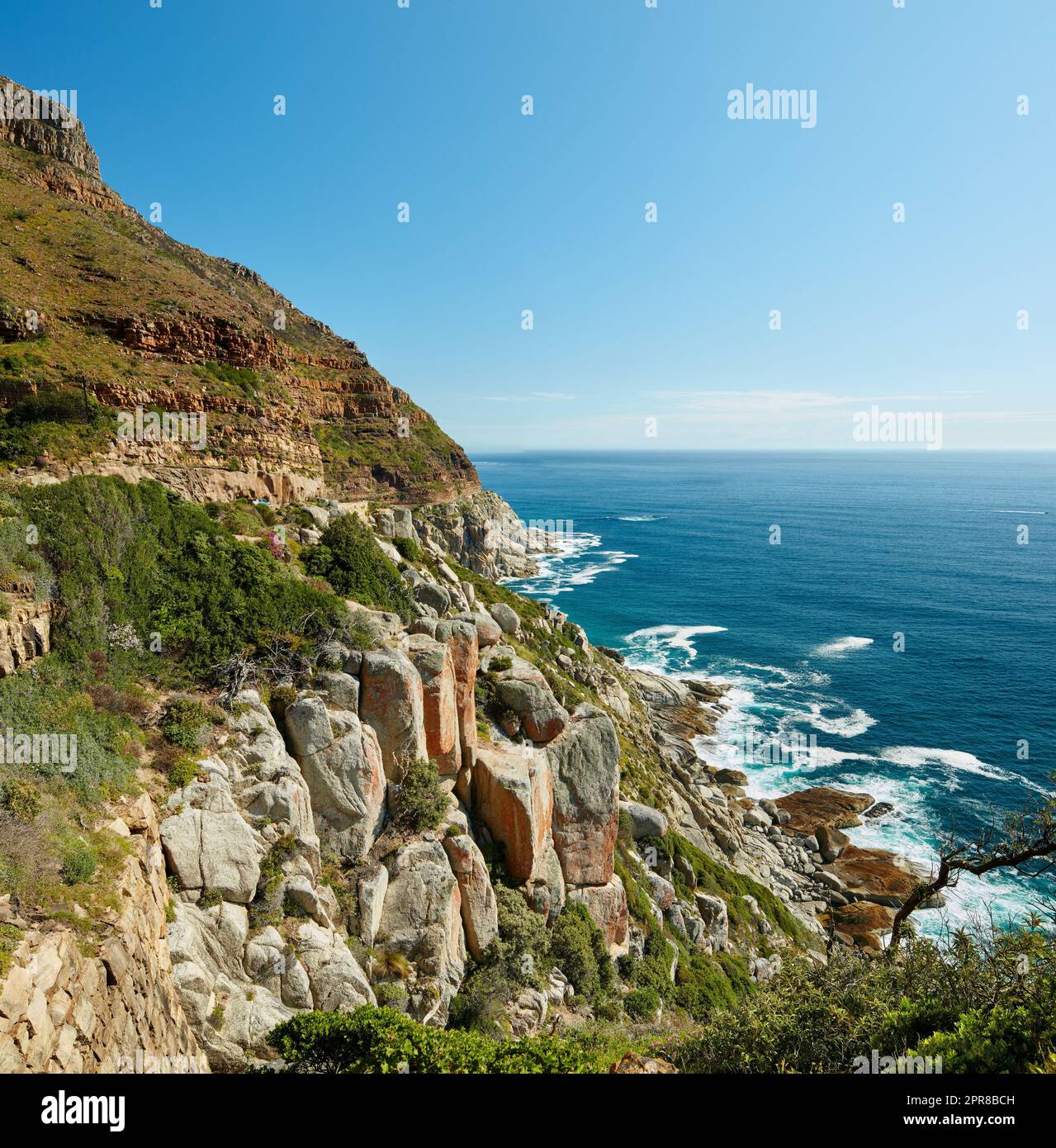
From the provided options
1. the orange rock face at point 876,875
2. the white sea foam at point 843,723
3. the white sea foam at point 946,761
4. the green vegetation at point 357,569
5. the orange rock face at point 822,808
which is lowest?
the orange rock face at point 876,875

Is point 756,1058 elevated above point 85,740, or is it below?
below

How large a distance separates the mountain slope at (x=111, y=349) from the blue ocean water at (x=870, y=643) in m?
40.8

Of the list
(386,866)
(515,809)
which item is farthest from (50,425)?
(515,809)

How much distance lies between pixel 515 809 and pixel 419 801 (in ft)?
11.9

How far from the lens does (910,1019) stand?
10.6m

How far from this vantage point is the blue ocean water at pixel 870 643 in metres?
41.2

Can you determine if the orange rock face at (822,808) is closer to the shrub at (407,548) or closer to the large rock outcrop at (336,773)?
the shrub at (407,548)

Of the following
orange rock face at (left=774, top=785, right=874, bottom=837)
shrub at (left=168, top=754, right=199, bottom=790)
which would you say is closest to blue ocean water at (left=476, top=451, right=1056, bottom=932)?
orange rock face at (left=774, top=785, right=874, bottom=837)

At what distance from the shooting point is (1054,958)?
10.5 meters

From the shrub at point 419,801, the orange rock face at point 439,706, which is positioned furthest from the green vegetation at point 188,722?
the orange rock face at point 439,706

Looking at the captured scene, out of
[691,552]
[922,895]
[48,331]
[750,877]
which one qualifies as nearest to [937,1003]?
[922,895]

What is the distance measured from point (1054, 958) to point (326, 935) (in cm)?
1498
